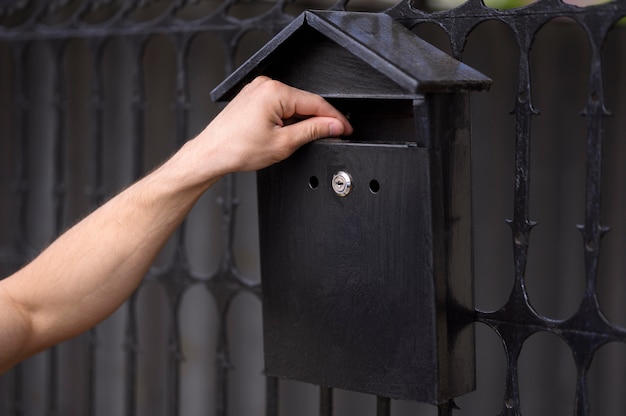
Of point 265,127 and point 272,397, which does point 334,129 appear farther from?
point 272,397

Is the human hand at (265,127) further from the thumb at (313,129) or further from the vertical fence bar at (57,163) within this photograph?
the vertical fence bar at (57,163)

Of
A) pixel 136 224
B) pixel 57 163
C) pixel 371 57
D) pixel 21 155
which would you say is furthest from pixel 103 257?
pixel 21 155

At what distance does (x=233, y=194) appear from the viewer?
7.89ft

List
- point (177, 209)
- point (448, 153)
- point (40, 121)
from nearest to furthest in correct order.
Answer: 1. point (448, 153)
2. point (177, 209)
3. point (40, 121)

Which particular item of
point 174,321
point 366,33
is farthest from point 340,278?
point 174,321

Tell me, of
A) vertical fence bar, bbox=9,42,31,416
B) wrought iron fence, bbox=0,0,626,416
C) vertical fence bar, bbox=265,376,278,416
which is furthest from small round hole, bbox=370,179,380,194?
vertical fence bar, bbox=9,42,31,416

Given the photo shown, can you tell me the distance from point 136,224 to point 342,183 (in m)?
0.46

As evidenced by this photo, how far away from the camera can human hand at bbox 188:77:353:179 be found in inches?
66.9

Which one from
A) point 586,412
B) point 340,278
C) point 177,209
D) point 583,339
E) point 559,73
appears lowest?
point 586,412

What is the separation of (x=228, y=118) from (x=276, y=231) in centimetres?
26

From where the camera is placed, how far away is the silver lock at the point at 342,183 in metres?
1.69

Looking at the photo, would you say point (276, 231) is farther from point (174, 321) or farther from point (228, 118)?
point (174, 321)

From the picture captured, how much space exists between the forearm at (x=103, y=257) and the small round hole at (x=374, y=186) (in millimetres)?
307

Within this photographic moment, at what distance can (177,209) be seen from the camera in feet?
6.08
